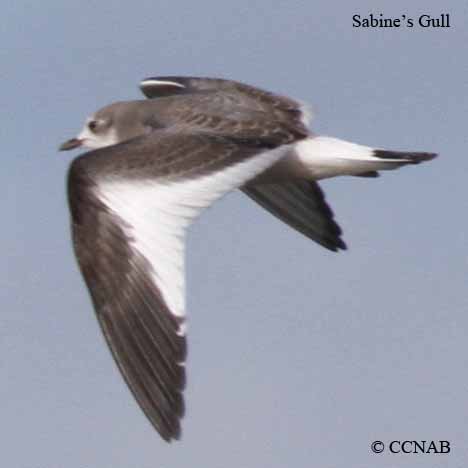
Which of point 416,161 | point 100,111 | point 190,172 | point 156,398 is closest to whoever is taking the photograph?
point 156,398

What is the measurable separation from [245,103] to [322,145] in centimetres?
90

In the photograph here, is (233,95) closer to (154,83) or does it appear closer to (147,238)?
(154,83)

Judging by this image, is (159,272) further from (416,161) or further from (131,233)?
(416,161)

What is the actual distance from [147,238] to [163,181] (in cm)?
67

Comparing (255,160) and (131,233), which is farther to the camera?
(255,160)

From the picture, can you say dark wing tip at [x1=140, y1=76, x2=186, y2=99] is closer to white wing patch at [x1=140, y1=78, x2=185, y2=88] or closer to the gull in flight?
white wing patch at [x1=140, y1=78, x2=185, y2=88]

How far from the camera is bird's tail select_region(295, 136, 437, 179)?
16453 millimetres

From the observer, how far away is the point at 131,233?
14.7 metres

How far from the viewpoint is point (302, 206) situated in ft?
59.8

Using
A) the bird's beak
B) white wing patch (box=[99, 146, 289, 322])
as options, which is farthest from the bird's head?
white wing patch (box=[99, 146, 289, 322])

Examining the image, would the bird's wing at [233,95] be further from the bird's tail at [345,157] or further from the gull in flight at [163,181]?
the bird's tail at [345,157]

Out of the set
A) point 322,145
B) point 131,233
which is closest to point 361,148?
point 322,145

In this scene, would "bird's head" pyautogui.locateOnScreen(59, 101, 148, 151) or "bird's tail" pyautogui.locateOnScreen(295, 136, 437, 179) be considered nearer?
"bird's tail" pyautogui.locateOnScreen(295, 136, 437, 179)

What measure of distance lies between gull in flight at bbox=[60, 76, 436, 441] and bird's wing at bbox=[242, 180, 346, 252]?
99 millimetres
